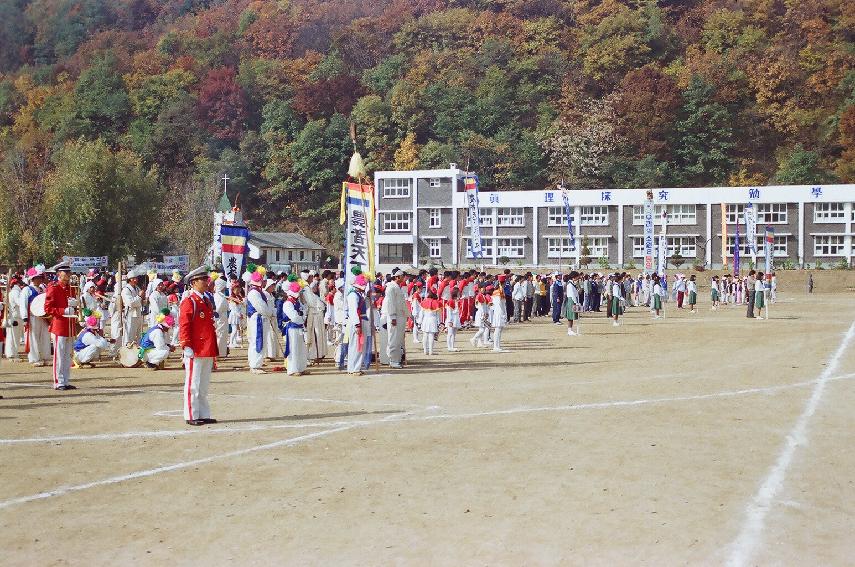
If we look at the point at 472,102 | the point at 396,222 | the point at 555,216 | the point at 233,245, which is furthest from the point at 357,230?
the point at 472,102

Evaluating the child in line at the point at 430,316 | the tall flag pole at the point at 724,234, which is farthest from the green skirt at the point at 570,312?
the tall flag pole at the point at 724,234

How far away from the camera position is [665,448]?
9.50 metres

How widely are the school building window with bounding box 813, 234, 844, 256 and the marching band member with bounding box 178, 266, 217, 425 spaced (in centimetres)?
6384

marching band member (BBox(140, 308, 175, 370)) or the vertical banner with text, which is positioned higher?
the vertical banner with text

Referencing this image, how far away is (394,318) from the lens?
17.8 m

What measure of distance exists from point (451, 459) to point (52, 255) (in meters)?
48.7

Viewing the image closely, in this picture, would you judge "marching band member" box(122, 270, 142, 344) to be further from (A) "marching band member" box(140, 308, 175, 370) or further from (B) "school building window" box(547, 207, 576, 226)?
(B) "school building window" box(547, 207, 576, 226)

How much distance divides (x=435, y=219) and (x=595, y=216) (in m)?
12.4

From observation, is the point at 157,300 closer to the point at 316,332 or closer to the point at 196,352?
the point at 316,332

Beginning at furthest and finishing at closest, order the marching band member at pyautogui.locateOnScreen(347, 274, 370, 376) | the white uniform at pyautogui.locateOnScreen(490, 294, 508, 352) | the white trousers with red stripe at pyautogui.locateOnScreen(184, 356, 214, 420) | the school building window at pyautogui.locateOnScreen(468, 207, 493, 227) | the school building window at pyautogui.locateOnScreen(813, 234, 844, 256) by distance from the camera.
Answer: the school building window at pyautogui.locateOnScreen(468, 207, 493, 227) < the school building window at pyautogui.locateOnScreen(813, 234, 844, 256) < the white uniform at pyautogui.locateOnScreen(490, 294, 508, 352) < the marching band member at pyautogui.locateOnScreen(347, 274, 370, 376) < the white trousers with red stripe at pyautogui.locateOnScreen(184, 356, 214, 420)

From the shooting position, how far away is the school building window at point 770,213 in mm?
68750

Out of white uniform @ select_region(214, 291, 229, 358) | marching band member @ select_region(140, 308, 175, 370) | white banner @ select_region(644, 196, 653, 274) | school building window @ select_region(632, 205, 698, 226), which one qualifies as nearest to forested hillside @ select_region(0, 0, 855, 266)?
school building window @ select_region(632, 205, 698, 226)

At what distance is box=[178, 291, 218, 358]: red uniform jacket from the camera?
37.1ft

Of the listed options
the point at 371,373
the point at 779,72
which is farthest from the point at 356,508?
the point at 779,72
